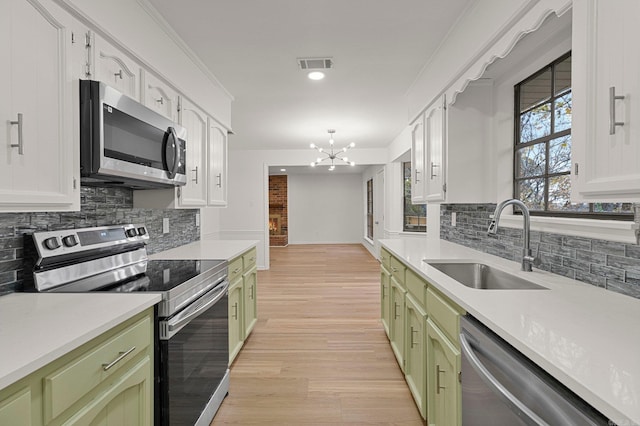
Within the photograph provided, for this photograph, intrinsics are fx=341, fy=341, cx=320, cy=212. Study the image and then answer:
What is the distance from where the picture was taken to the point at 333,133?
535cm

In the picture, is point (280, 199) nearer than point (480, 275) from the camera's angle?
No

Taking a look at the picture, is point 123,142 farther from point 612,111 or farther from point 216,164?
point 612,111

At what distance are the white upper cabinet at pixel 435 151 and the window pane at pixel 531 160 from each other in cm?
49

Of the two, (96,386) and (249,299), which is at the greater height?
(96,386)

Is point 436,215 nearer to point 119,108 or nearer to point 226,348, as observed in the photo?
point 226,348

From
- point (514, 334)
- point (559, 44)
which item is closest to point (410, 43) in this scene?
point (559, 44)

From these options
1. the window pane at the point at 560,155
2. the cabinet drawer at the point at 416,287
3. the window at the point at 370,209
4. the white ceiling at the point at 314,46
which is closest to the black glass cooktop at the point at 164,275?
the cabinet drawer at the point at 416,287

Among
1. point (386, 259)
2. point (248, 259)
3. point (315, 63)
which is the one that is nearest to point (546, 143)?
point (386, 259)

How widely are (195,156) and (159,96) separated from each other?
61 centimetres

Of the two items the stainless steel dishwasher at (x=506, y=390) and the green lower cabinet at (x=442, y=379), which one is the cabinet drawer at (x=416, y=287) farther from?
the stainless steel dishwasher at (x=506, y=390)

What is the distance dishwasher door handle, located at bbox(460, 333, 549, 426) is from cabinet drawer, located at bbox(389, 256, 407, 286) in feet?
3.46

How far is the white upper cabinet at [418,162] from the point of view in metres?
3.07

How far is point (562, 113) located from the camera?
192cm

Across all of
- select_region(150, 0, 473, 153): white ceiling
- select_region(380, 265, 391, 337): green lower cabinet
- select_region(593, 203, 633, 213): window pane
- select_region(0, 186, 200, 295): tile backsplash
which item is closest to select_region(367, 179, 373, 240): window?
select_region(150, 0, 473, 153): white ceiling
